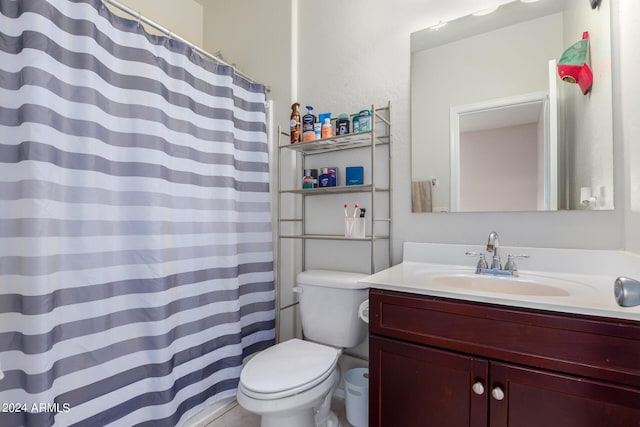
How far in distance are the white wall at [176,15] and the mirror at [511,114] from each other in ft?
5.69

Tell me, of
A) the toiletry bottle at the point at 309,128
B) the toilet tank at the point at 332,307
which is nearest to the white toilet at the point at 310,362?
the toilet tank at the point at 332,307

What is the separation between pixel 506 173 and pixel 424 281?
2.19 feet

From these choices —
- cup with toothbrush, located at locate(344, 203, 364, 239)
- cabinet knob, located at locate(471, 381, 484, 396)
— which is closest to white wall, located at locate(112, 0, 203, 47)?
cup with toothbrush, located at locate(344, 203, 364, 239)

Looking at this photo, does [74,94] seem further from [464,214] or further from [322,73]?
[464,214]

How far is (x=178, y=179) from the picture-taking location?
1449 millimetres

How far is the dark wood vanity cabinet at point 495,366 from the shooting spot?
79cm

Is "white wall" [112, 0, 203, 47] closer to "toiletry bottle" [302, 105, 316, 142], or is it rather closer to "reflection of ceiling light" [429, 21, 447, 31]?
"toiletry bottle" [302, 105, 316, 142]

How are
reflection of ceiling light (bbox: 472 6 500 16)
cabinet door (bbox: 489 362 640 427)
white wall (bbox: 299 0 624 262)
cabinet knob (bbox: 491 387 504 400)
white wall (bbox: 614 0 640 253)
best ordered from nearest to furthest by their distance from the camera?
cabinet door (bbox: 489 362 640 427) < cabinet knob (bbox: 491 387 504 400) < white wall (bbox: 614 0 640 253) < white wall (bbox: 299 0 624 262) < reflection of ceiling light (bbox: 472 6 500 16)

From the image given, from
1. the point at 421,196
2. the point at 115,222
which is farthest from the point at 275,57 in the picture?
the point at 115,222

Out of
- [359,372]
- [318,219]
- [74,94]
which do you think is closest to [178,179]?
[74,94]

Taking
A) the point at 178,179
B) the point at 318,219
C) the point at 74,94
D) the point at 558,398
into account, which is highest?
Result: the point at 74,94

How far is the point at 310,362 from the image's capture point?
1.34 m

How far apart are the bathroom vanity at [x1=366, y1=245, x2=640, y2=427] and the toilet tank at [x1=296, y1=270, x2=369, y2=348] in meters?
0.36

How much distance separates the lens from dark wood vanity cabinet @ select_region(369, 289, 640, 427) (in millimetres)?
794
